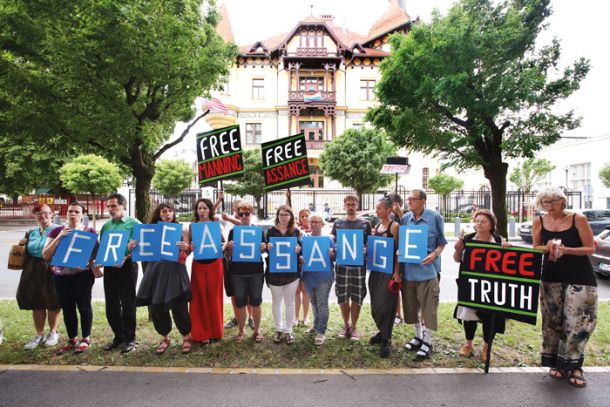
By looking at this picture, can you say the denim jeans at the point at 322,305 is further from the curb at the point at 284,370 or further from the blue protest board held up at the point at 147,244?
the blue protest board held up at the point at 147,244

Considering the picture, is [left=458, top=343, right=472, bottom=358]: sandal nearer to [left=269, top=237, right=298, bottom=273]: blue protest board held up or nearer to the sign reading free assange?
the sign reading free assange

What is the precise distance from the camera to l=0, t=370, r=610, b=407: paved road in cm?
362

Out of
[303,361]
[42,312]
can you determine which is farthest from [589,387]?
[42,312]

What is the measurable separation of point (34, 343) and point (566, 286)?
6.58m

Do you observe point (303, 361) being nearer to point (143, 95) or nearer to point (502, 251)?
point (502, 251)

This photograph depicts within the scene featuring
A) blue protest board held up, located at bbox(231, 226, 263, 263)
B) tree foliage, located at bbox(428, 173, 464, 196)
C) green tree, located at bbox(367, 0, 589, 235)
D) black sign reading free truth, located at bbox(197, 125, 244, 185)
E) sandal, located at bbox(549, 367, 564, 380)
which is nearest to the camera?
sandal, located at bbox(549, 367, 564, 380)

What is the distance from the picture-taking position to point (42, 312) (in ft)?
16.3

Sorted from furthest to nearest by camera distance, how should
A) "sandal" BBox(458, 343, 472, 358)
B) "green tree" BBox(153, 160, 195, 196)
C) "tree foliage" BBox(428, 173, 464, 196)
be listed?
"tree foliage" BBox(428, 173, 464, 196) → "green tree" BBox(153, 160, 195, 196) → "sandal" BBox(458, 343, 472, 358)

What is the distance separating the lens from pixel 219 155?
5.69 meters

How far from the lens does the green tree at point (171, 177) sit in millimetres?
27312

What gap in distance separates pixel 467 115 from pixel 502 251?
4670 mm

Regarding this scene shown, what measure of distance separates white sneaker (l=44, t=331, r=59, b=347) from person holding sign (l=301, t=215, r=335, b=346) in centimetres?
346

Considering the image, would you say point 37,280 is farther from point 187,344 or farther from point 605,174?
point 605,174

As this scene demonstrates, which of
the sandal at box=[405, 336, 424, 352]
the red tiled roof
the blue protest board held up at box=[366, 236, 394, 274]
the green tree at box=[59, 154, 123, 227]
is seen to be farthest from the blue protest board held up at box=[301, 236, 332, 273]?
the red tiled roof
